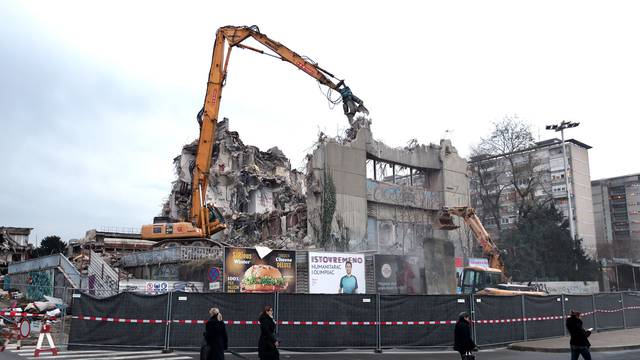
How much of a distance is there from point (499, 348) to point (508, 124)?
149 ft

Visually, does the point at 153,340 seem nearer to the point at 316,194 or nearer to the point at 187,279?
the point at 187,279

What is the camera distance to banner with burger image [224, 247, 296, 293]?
82.9ft

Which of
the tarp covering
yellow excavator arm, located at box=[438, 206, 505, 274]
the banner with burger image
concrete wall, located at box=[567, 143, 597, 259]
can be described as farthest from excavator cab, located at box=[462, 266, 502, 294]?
concrete wall, located at box=[567, 143, 597, 259]

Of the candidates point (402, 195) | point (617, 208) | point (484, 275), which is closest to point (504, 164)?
point (402, 195)

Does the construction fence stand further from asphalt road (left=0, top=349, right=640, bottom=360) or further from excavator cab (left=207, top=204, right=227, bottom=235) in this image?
excavator cab (left=207, top=204, right=227, bottom=235)

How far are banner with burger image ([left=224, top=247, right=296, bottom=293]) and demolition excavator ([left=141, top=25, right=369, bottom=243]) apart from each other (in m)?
8.74

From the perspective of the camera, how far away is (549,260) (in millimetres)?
52312

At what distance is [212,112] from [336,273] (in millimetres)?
14044

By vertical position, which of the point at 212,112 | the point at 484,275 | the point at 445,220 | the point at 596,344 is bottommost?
the point at 596,344

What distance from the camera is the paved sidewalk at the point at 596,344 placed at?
58.6 ft

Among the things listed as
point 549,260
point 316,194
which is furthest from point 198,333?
point 549,260

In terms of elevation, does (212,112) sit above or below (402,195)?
above

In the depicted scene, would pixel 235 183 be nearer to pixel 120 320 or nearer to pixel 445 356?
pixel 120 320

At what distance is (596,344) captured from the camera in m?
18.7
